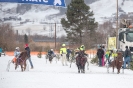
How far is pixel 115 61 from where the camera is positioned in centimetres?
2470

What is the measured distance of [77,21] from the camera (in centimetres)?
8069

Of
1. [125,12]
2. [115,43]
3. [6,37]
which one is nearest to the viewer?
[115,43]

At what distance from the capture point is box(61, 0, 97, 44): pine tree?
79.8 meters

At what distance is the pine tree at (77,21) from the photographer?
79750mm

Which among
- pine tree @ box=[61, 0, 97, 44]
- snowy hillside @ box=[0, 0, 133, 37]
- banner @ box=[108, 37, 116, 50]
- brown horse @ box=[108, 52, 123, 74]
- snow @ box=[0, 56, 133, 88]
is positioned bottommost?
snow @ box=[0, 56, 133, 88]

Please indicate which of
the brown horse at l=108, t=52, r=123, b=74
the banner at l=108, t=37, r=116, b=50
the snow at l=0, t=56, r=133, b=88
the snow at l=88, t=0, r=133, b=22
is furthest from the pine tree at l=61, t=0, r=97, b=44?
the snow at l=88, t=0, r=133, b=22

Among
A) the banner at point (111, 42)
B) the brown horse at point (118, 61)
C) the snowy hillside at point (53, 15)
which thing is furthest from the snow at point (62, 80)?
the snowy hillside at point (53, 15)

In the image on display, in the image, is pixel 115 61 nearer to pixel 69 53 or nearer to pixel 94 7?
pixel 69 53

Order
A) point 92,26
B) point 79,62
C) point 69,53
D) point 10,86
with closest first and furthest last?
point 10,86
point 79,62
point 69,53
point 92,26

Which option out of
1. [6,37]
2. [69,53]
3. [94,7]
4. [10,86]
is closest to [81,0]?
[6,37]

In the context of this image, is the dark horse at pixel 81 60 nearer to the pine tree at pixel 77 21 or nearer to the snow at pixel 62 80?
the snow at pixel 62 80

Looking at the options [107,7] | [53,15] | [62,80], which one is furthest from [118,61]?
[53,15]

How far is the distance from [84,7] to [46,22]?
95.5 meters

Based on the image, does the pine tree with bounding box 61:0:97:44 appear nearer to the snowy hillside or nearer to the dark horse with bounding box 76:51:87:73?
the dark horse with bounding box 76:51:87:73
